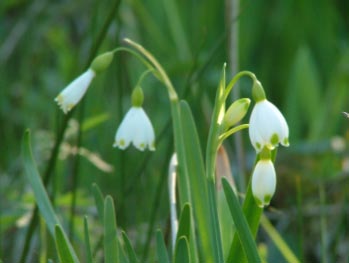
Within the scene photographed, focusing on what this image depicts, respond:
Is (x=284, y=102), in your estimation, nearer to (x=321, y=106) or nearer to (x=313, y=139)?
(x=321, y=106)

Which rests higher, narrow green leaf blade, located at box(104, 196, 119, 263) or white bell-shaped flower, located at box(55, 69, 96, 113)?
white bell-shaped flower, located at box(55, 69, 96, 113)

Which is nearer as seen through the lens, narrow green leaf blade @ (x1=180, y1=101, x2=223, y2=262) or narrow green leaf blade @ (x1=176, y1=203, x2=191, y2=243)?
narrow green leaf blade @ (x1=176, y1=203, x2=191, y2=243)

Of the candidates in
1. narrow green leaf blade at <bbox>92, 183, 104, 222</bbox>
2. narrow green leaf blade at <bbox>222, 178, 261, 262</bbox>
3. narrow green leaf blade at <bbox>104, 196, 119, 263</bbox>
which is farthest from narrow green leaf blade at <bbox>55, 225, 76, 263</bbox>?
narrow green leaf blade at <bbox>222, 178, 261, 262</bbox>

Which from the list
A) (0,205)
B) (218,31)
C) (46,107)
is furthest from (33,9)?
(0,205)

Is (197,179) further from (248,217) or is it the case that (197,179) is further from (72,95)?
(72,95)

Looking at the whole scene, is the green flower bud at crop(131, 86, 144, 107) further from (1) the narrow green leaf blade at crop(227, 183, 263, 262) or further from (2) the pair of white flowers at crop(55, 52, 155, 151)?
(1) the narrow green leaf blade at crop(227, 183, 263, 262)

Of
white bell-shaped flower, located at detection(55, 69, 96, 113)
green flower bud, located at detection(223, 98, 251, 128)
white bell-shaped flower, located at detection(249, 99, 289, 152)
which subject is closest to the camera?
white bell-shaped flower, located at detection(249, 99, 289, 152)

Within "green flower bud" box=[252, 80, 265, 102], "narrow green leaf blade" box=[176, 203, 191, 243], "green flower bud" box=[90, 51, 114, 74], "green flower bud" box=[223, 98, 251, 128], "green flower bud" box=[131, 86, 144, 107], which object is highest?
"green flower bud" box=[90, 51, 114, 74]
